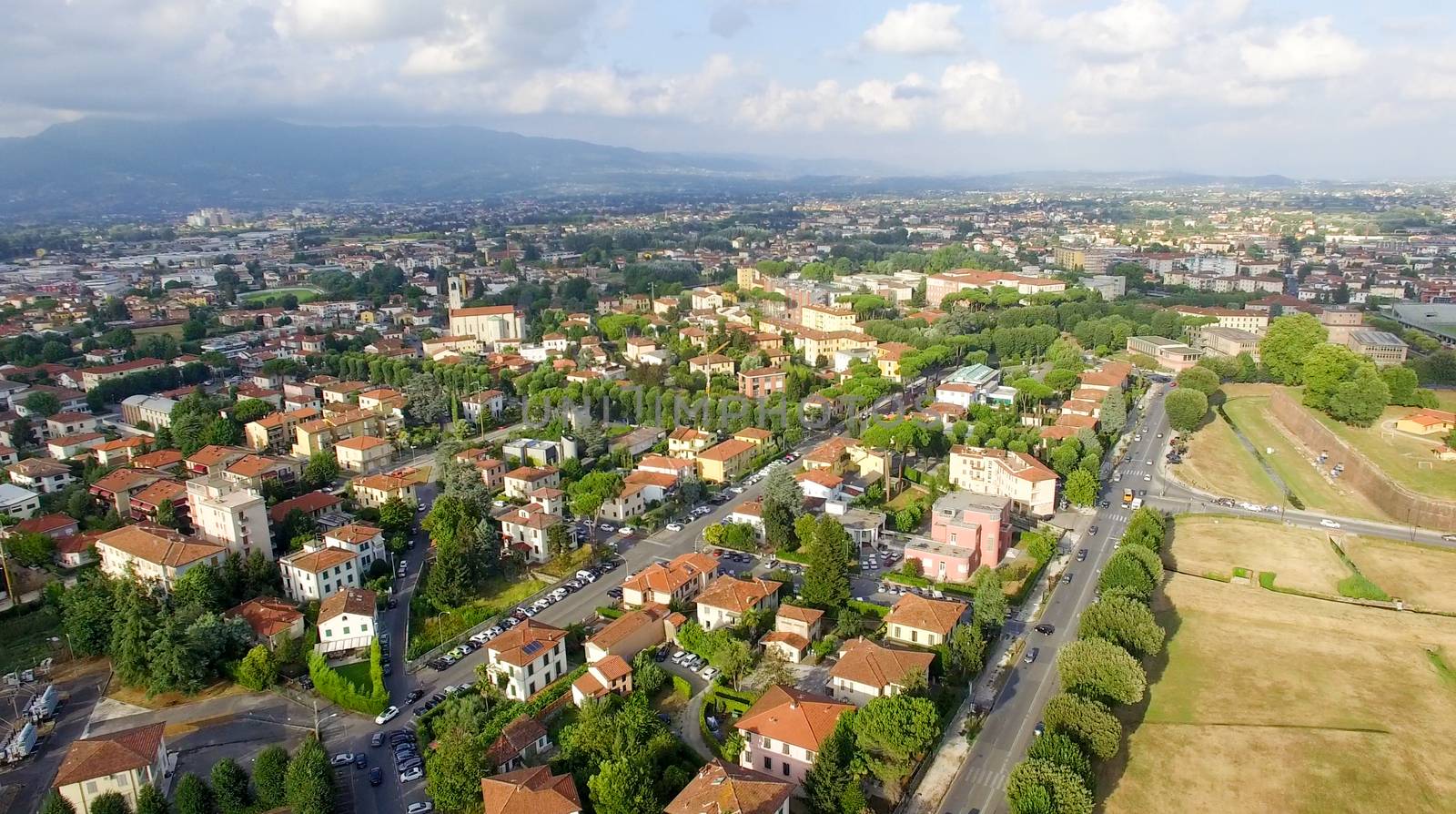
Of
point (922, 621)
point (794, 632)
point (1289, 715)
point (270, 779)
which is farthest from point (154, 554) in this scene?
point (1289, 715)

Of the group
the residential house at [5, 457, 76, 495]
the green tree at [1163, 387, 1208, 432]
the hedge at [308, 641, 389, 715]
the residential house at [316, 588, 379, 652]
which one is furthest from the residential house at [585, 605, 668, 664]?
the green tree at [1163, 387, 1208, 432]

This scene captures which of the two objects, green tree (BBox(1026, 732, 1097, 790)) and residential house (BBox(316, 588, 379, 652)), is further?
residential house (BBox(316, 588, 379, 652))

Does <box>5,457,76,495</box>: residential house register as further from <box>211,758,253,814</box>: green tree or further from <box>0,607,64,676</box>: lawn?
<box>211,758,253,814</box>: green tree

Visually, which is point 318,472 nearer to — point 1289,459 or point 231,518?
point 231,518

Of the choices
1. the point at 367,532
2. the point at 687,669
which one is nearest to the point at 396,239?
the point at 367,532

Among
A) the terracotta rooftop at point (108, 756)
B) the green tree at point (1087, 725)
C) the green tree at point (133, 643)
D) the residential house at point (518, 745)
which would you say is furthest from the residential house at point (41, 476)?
the green tree at point (1087, 725)

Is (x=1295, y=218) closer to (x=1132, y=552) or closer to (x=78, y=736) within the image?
(x=1132, y=552)

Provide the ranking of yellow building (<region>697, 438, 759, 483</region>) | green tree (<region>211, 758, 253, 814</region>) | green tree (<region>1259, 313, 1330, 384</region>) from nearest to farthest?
green tree (<region>211, 758, 253, 814</region>) < yellow building (<region>697, 438, 759, 483</region>) < green tree (<region>1259, 313, 1330, 384</region>)
